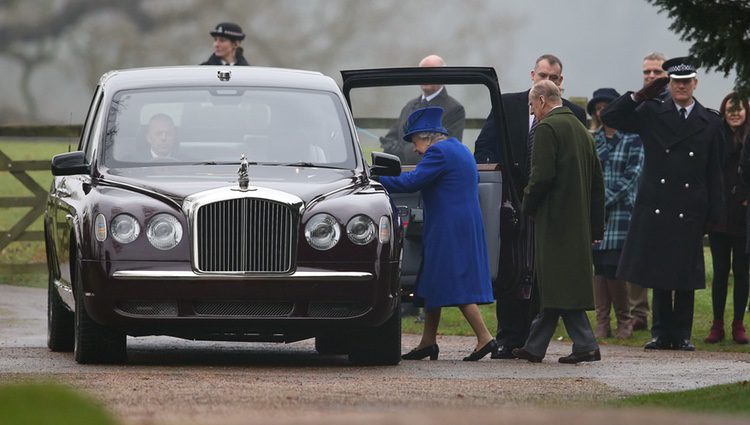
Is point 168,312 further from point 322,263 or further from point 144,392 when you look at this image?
point 144,392

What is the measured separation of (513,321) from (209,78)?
110 inches

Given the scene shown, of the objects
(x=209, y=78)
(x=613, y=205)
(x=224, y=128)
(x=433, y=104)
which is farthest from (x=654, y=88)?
→ (x=224, y=128)

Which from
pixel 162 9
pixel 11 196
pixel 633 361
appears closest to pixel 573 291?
pixel 633 361

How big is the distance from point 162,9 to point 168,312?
1464 cm

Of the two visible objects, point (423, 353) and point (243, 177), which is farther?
point (423, 353)

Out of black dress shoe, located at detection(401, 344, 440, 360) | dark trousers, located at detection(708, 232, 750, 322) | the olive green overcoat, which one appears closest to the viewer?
the olive green overcoat

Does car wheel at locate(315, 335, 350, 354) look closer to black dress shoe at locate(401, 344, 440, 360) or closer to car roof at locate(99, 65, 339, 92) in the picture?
black dress shoe at locate(401, 344, 440, 360)

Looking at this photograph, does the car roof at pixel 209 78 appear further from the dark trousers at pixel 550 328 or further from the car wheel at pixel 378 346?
the dark trousers at pixel 550 328

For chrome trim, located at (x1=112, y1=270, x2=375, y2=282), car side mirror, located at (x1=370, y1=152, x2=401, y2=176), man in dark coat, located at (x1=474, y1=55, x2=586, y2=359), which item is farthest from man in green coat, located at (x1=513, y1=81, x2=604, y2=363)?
chrome trim, located at (x1=112, y1=270, x2=375, y2=282)

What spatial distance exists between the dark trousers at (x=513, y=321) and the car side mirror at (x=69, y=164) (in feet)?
10.8

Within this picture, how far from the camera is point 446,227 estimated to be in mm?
12516

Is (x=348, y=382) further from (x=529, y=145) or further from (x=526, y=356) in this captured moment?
(x=529, y=145)

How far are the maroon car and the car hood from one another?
0.5 inches

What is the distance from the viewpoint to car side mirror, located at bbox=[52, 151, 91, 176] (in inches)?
448
